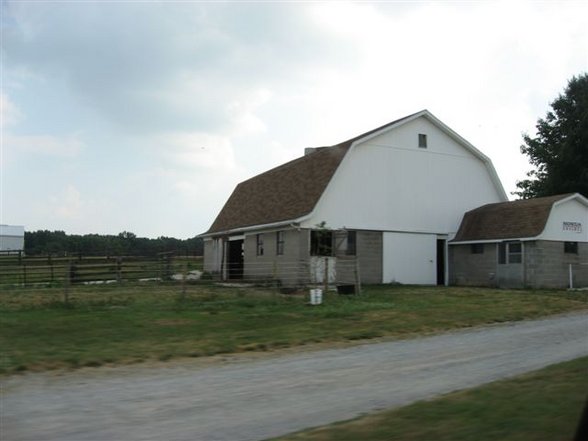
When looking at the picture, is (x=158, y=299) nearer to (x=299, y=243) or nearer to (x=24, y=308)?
(x=24, y=308)

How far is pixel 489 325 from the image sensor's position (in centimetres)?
1410

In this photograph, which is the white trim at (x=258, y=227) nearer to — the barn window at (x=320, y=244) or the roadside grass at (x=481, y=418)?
the barn window at (x=320, y=244)

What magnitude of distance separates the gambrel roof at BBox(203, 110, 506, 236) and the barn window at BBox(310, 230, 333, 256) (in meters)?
1.02

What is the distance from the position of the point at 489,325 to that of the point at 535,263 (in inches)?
455

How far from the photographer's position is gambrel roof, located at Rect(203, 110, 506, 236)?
25.9 metres

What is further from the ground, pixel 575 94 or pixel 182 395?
pixel 575 94

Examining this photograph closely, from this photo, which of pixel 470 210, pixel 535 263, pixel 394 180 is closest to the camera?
pixel 535 263

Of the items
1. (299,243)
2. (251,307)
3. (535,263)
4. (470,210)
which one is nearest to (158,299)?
(251,307)

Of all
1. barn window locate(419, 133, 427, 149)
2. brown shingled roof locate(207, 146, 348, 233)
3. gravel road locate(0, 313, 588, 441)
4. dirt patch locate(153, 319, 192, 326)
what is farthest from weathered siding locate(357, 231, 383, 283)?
gravel road locate(0, 313, 588, 441)

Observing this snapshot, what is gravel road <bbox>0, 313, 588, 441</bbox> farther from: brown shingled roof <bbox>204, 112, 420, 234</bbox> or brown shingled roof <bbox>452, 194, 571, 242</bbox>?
brown shingled roof <bbox>204, 112, 420, 234</bbox>

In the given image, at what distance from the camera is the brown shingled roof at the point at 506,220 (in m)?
25.0

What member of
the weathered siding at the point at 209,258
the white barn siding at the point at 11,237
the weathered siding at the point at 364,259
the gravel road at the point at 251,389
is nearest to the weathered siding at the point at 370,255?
the weathered siding at the point at 364,259

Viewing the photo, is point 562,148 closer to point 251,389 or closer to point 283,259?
point 283,259

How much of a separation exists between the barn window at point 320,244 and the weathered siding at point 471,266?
6833 mm
